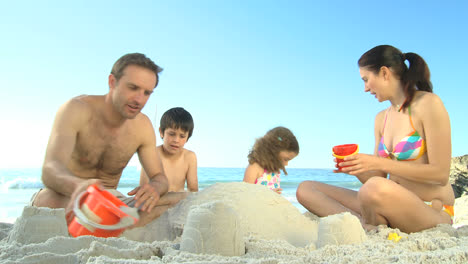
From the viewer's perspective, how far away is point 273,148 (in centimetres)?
454

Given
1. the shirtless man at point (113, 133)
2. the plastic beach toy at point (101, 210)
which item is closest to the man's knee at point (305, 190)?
the shirtless man at point (113, 133)

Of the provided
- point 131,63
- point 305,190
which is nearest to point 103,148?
point 131,63

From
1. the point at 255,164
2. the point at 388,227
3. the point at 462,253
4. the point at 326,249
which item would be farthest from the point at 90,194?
the point at 255,164

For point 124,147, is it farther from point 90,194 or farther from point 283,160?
point 283,160

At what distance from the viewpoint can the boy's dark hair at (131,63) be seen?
9.45ft

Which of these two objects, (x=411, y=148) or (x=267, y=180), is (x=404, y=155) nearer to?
(x=411, y=148)

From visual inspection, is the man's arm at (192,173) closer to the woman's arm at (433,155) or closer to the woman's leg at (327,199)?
the woman's leg at (327,199)

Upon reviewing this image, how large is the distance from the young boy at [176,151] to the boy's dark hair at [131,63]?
114 cm

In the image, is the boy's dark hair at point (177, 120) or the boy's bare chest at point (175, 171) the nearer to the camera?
the boy's dark hair at point (177, 120)

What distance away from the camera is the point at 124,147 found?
119 inches

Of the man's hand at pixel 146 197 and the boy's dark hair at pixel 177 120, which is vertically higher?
the boy's dark hair at pixel 177 120

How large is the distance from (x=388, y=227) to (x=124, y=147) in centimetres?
214

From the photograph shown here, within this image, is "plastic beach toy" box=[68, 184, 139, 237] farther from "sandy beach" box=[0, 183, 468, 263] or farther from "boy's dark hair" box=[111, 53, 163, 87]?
"boy's dark hair" box=[111, 53, 163, 87]

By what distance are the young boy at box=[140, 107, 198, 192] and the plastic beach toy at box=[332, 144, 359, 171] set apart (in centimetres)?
198
